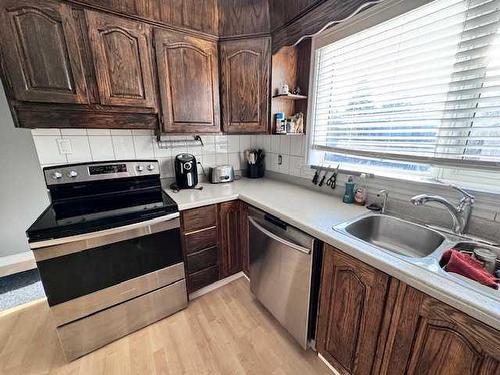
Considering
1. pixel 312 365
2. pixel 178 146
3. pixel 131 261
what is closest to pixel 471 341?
pixel 312 365

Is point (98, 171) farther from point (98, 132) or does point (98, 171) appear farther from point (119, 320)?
point (119, 320)

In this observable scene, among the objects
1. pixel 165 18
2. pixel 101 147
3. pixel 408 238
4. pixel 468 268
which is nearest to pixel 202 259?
pixel 101 147

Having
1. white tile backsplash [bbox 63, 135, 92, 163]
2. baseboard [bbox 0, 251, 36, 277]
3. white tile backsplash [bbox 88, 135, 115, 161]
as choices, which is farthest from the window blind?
baseboard [bbox 0, 251, 36, 277]

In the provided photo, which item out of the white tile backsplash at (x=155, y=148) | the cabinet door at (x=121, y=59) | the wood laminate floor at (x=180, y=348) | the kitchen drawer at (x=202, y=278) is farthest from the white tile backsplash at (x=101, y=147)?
the wood laminate floor at (x=180, y=348)

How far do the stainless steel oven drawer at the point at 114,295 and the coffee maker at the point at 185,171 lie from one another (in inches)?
25.5

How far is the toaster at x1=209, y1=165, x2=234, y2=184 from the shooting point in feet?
6.53

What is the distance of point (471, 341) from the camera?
26.1 inches

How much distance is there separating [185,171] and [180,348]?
1.24 meters

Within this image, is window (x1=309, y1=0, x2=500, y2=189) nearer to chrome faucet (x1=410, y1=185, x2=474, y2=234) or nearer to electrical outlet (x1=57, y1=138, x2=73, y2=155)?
chrome faucet (x1=410, y1=185, x2=474, y2=234)

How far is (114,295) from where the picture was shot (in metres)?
1.35

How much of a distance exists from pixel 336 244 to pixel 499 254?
0.64 m

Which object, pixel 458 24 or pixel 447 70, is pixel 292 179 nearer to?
pixel 447 70

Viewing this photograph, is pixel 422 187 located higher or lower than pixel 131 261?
higher

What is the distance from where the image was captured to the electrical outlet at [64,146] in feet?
4.92
